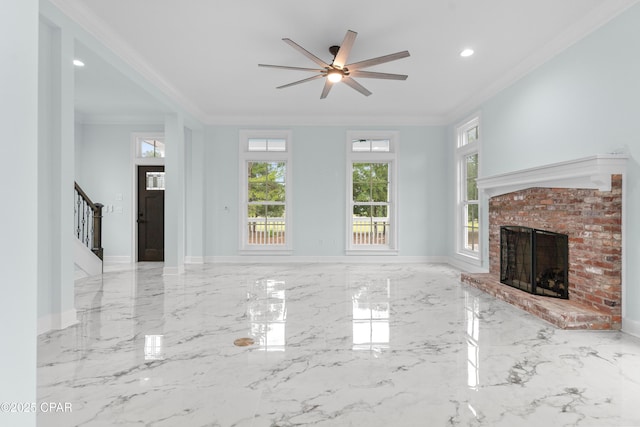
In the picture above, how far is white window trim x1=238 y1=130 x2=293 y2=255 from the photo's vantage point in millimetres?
6742

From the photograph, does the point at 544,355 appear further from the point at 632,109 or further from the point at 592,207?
the point at 632,109

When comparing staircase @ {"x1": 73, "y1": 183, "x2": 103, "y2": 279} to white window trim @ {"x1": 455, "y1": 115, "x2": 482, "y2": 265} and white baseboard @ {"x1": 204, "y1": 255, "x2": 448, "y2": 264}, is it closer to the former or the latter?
white baseboard @ {"x1": 204, "y1": 255, "x2": 448, "y2": 264}

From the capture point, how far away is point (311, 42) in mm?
3781

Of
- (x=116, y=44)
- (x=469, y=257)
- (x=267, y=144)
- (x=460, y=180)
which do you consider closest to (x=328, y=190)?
(x=267, y=144)

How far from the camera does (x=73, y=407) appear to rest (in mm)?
1780

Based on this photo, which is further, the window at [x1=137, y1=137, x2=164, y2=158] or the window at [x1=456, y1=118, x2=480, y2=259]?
the window at [x1=137, y1=137, x2=164, y2=158]

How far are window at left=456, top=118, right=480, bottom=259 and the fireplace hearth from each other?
1.20m

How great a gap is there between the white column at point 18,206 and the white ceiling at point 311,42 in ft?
9.84

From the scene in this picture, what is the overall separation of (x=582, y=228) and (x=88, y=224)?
6966 mm

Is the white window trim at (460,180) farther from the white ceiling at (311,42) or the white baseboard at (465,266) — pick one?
the white ceiling at (311,42)

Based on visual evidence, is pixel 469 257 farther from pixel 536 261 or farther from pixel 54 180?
pixel 54 180

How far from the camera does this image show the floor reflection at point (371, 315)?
2639 millimetres

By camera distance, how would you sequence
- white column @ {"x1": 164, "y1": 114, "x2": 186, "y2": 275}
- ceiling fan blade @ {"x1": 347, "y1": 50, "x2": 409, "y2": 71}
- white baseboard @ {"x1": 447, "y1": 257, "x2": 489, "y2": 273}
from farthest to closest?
white column @ {"x1": 164, "y1": 114, "x2": 186, "y2": 275} → white baseboard @ {"x1": 447, "y1": 257, "x2": 489, "y2": 273} → ceiling fan blade @ {"x1": 347, "y1": 50, "x2": 409, "y2": 71}

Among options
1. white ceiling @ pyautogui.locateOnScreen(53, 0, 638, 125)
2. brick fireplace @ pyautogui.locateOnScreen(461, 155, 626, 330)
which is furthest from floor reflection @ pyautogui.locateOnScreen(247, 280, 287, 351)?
white ceiling @ pyautogui.locateOnScreen(53, 0, 638, 125)
